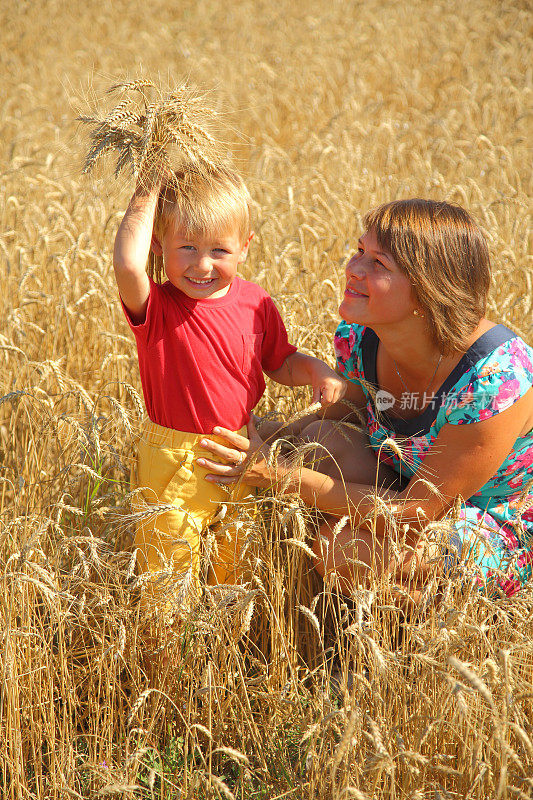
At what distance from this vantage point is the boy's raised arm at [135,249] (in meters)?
1.93

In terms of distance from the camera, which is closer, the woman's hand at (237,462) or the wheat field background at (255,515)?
the wheat field background at (255,515)

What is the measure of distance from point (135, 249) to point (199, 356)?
38 cm

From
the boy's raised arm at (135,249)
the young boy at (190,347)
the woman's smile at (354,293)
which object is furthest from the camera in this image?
the woman's smile at (354,293)

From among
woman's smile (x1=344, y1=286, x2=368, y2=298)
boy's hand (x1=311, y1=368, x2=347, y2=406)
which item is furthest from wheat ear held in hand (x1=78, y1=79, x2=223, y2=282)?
boy's hand (x1=311, y1=368, x2=347, y2=406)

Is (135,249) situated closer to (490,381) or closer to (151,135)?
(151,135)

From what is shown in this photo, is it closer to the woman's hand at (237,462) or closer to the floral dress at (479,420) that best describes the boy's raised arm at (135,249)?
the woman's hand at (237,462)

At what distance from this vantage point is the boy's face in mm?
2061

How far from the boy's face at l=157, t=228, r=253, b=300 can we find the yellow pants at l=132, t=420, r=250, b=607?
0.45m

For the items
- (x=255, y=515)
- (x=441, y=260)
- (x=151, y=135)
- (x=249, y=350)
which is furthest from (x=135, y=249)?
(x=441, y=260)

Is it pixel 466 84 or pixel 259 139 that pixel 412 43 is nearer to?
pixel 466 84

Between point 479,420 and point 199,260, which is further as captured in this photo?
point 479,420

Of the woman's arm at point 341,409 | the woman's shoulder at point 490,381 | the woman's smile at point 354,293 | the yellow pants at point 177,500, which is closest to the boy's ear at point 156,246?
the yellow pants at point 177,500

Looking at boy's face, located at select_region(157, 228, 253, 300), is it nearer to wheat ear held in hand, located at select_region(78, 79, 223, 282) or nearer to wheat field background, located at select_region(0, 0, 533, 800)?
wheat ear held in hand, located at select_region(78, 79, 223, 282)

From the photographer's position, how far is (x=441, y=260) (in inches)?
91.4
